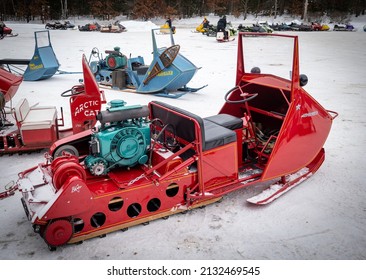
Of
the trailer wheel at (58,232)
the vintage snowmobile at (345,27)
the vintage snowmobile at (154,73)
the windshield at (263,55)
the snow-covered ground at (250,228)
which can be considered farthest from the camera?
the vintage snowmobile at (345,27)

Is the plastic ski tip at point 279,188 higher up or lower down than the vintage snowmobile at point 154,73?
lower down

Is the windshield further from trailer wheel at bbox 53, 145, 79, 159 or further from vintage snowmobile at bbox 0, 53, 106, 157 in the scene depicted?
trailer wheel at bbox 53, 145, 79, 159

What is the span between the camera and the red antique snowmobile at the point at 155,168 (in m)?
2.96

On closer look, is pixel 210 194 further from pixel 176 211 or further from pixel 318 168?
pixel 318 168

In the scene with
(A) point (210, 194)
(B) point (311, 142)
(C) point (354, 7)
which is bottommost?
(A) point (210, 194)

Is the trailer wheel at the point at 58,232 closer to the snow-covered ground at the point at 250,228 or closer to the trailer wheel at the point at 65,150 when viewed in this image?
the snow-covered ground at the point at 250,228

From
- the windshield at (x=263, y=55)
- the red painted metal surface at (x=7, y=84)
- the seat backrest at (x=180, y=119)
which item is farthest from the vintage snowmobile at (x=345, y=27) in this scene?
the seat backrest at (x=180, y=119)

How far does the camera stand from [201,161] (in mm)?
3406

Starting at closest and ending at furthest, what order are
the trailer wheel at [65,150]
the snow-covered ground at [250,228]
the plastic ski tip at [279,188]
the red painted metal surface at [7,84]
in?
the snow-covered ground at [250,228]
the plastic ski tip at [279,188]
the trailer wheel at [65,150]
the red painted metal surface at [7,84]

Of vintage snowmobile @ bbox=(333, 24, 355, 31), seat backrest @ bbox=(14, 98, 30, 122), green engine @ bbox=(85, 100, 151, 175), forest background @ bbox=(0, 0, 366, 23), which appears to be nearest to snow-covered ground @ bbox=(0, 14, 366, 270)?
seat backrest @ bbox=(14, 98, 30, 122)

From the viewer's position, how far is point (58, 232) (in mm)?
2877
